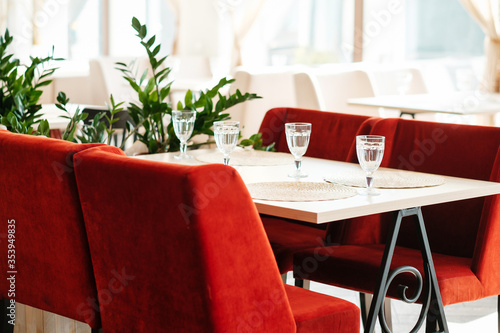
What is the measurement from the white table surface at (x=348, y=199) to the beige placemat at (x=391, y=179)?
0.12 ft

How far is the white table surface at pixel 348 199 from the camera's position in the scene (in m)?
1.82

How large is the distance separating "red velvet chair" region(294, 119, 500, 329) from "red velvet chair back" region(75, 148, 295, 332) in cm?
69

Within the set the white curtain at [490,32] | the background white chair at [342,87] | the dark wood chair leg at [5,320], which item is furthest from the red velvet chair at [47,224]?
the white curtain at [490,32]

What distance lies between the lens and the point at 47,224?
1.88m

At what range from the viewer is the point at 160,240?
1587mm

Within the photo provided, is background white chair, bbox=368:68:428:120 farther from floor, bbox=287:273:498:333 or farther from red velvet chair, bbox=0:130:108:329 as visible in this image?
red velvet chair, bbox=0:130:108:329

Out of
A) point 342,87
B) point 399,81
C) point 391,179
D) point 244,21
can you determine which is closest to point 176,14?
point 244,21

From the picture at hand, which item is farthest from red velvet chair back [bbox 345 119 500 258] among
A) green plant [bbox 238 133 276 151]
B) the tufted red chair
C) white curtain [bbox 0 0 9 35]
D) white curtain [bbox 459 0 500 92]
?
white curtain [bbox 0 0 9 35]

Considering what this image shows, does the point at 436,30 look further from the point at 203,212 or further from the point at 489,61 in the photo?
the point at 203,212

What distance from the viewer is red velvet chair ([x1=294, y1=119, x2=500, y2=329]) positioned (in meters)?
2.24

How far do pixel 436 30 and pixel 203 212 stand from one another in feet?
22.8

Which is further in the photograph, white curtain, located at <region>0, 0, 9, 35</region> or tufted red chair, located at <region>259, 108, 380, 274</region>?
white curtain, located at <region>0, 0, 9, 35</region>

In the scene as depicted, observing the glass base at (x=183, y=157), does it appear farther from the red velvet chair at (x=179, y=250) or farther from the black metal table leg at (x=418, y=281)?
the red velvet chair at (x=179, y=250)

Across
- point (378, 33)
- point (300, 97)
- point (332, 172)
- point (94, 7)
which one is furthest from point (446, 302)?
point (94, 7)
